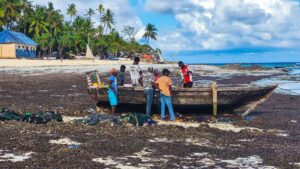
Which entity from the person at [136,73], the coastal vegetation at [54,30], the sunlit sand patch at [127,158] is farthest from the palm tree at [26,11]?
the sunlit sand patch at [127,158]

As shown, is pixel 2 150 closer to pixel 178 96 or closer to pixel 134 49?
pixel 178 96

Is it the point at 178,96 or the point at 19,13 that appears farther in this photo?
the point at 19,13

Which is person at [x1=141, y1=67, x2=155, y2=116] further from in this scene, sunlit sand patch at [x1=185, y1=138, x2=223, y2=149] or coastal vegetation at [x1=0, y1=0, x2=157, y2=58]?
coastal vegetation at [x1=0, y1=0, x2=157, y2=58]

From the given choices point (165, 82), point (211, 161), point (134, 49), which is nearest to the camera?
point (211, 161)

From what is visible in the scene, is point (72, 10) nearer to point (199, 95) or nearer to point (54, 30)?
point (54, 30)

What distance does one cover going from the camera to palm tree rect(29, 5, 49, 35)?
8238 centimetres

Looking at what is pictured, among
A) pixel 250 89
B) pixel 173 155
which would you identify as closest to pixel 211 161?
pixel 173 155

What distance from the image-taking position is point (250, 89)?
603 inches

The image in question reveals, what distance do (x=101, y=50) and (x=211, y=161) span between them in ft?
304

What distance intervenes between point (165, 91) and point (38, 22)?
74623 mm

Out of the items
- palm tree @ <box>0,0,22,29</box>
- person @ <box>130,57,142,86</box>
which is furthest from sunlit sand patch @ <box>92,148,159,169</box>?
palm tree @ <box>0,0,22,29</box>

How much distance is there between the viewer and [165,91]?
1434 cm

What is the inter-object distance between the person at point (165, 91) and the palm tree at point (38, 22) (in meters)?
71.8

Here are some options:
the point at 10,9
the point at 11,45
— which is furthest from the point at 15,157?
the point at 10,9
